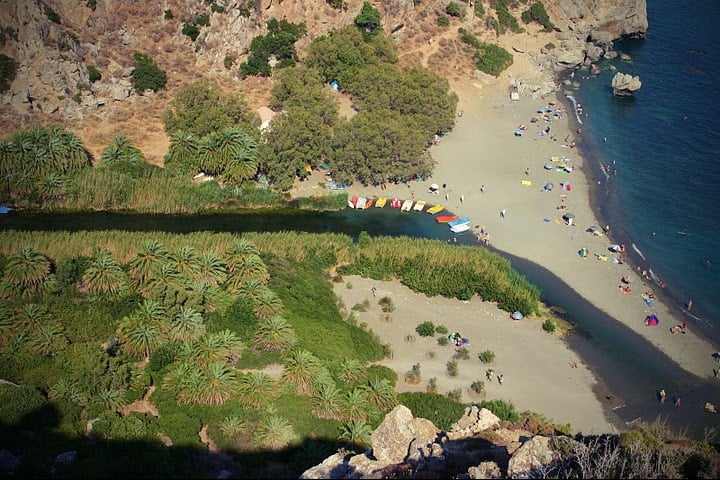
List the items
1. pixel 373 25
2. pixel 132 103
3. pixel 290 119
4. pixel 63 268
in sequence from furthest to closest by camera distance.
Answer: pixel 373 25 → pixel 132 103 → pixel 290 119 → pixel 63 268

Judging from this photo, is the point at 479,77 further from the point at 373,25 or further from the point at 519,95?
the point at 373,25

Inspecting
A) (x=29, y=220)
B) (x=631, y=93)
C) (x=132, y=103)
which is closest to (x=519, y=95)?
(x=631, y=93)

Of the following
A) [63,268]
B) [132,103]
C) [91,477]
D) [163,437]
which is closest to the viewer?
[91,477]

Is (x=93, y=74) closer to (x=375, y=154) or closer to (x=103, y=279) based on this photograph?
(x=375, y=154)

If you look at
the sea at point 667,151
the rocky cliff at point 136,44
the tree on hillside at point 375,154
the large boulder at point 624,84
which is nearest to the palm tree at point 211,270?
the tree on hillside at point 375,154

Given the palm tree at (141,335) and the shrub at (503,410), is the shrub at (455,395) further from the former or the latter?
Answer: the palm tree at (141,335)

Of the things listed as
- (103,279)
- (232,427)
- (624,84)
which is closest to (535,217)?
(624,84)

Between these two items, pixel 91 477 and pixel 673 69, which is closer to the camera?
pixel 91 477

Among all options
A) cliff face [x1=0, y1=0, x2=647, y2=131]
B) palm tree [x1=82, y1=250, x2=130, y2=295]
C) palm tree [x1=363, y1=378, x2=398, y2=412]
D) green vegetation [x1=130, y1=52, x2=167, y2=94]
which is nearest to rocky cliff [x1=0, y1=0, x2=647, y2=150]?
cliff face [x1=0, y1=0, x2=647, y2=131]
